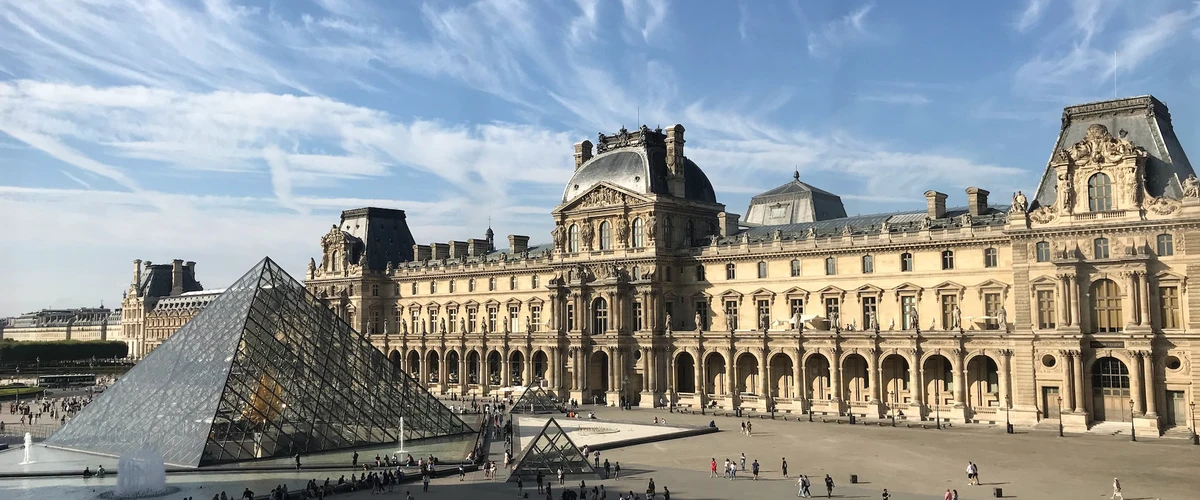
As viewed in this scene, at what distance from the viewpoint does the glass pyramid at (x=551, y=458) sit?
128 feet

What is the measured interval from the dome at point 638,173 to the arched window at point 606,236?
2.78 metres

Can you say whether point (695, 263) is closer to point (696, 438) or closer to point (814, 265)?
point (814, 265)

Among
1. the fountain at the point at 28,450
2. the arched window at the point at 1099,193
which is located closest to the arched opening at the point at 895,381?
the arched window at the point at 1099,193

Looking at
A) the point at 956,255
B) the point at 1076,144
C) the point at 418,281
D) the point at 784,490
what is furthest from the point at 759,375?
the point at 418,281

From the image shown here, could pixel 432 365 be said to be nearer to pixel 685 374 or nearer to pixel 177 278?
pixel 685 374

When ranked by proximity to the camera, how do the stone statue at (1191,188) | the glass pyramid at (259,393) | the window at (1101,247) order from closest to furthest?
the glass pyramid at (259,393) → the stone statue at (1191,188) → the window at (1101,247)

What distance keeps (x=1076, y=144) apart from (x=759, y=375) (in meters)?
22.1

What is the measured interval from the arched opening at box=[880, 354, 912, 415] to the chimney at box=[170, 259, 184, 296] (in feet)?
390

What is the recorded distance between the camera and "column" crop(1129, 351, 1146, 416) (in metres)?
47.5

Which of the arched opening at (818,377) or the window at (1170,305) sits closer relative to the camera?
the window at (1170,305)

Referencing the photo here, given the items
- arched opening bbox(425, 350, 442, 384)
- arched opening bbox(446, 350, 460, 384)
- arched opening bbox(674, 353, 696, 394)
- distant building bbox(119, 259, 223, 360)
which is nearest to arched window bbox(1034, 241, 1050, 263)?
arched opening bbox(674, 353, 696, 394)

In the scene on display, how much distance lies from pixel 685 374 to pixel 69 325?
141m

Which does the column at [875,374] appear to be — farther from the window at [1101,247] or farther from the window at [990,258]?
the window at [1101,247]

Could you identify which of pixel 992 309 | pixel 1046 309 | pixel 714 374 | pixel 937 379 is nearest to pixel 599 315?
pixel 714 374
